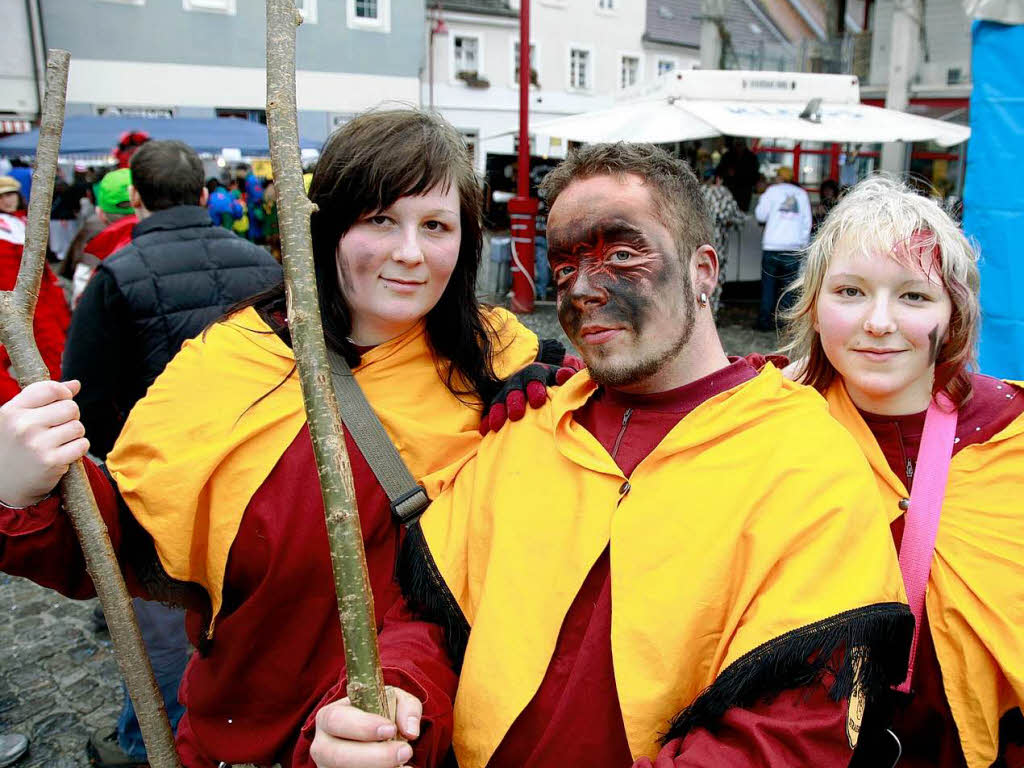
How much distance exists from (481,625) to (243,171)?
54.5 ft

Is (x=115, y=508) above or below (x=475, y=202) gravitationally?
below

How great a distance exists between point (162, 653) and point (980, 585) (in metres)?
2.69

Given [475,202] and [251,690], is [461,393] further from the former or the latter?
[251,690]

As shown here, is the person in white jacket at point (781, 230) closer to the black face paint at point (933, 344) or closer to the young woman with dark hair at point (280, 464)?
the black face paint at point (933, 344)

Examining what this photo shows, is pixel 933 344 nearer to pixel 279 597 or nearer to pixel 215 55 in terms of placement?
pixel 279 597

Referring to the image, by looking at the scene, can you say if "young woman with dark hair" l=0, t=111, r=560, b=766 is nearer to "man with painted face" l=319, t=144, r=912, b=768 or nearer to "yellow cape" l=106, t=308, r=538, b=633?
"yellow cape" l=106, t=308, r=538, b=633

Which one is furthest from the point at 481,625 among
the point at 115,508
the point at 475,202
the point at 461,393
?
the point at 475,202

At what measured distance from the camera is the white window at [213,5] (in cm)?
1931

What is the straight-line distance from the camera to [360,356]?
6.21ft

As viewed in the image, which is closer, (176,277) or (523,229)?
(176,277)

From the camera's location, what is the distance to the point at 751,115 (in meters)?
8.91

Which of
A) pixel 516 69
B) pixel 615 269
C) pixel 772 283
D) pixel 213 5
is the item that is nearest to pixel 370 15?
pixel 213 5

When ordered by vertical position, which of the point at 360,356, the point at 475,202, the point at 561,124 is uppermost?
the point at 561,124

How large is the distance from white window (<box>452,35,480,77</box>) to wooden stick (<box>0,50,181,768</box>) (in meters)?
25.0
